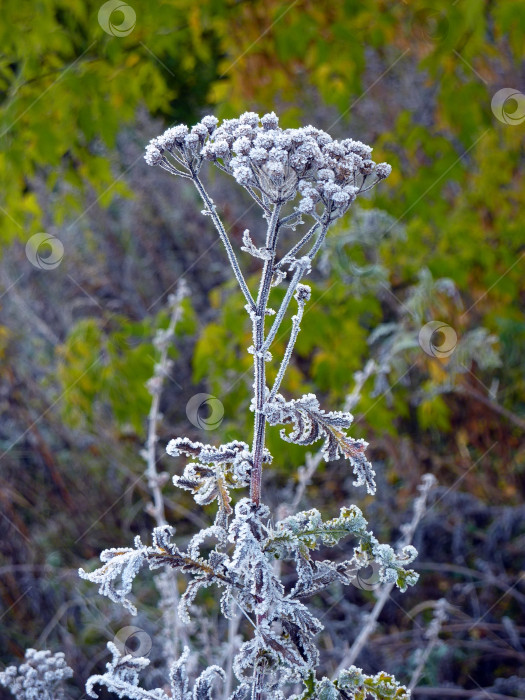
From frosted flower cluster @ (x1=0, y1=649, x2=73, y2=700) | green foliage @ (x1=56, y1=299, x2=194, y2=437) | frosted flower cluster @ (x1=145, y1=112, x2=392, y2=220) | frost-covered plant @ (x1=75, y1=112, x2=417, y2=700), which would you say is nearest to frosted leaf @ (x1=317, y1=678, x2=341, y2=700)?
frost-covered plant @ (x1=75, y1=112, x2=417, y2=700)

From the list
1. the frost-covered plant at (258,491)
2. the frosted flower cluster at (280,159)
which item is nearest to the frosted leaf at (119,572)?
the frost-covered plant at (258,491)

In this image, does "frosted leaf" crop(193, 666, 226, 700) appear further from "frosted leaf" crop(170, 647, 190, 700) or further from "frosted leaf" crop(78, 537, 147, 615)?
"frosted leaf" crop(78, 537, 147, 615)

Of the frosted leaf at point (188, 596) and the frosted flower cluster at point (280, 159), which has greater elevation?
the frosted flower cluster at point (280, 159)

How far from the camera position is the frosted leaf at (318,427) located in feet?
3.88

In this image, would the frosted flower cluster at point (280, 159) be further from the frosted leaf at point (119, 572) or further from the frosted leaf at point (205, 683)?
the frosted leaf at point (205, 683)

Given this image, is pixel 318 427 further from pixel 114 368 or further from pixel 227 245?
pixel 114 368

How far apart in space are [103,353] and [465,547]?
7.18 feet

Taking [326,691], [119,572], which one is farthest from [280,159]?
[326,691]

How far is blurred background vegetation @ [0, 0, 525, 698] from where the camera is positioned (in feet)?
10.8

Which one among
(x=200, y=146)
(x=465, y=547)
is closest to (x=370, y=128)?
(x=465, y=547)

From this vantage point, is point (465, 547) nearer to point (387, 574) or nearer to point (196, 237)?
point (387, 574)

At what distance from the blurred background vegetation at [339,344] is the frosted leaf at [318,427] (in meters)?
1.77

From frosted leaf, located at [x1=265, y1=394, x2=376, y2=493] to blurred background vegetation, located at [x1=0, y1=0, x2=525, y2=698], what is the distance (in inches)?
69.7

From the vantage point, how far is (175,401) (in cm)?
529
